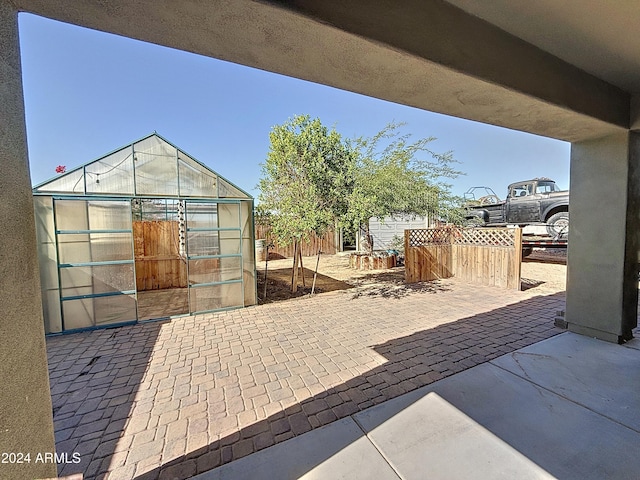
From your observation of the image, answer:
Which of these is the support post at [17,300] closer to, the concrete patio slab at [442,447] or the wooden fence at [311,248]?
the concrete patio slab at [442,447]

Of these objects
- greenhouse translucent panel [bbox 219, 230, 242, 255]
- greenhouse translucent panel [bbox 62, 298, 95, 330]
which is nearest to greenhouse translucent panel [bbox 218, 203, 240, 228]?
greenhouse translucent panel [bbox 219, 230, 242, 255]

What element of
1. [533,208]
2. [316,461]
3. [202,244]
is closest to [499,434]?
[316,461]

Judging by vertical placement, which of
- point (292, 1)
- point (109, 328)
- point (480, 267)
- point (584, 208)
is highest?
point (292, 1)

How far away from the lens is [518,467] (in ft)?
5.60

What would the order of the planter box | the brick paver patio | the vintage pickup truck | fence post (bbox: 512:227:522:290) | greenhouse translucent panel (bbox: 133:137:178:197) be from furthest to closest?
the planter box, the vintage pickup truck, fence post (bbox: 512:227:522:290), greenhouse translucent panel (bbox: 133:137:178:197), the brick paver patio

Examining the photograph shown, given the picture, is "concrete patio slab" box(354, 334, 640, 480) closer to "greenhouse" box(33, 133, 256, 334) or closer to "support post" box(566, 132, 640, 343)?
"support post" box(566, 132, 640, 343)

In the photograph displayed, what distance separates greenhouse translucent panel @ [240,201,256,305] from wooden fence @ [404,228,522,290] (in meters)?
4.21

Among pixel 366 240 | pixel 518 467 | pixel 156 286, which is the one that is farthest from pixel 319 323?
pixel 366 240

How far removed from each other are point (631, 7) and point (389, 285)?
20.6 feet

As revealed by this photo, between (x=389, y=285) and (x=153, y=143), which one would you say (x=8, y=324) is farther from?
(x=389, y=285)

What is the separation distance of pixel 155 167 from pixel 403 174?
7126mm

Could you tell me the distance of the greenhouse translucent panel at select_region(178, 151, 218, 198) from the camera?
4.96m

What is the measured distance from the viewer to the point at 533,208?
9789 mm

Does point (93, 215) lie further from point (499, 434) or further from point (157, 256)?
point (499, 434)
